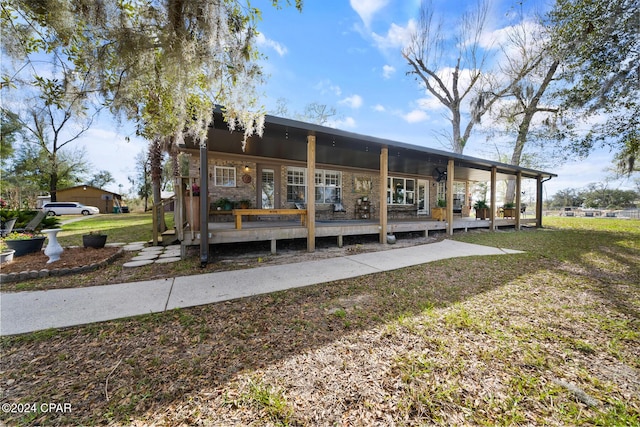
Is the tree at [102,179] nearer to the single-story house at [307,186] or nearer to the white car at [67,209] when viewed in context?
the white car at [67,209]

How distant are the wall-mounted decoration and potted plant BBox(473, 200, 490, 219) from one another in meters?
4.89

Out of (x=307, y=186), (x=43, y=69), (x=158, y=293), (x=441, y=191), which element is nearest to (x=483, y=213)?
(x=441, y=191)

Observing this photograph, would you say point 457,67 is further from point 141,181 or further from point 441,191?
point 141,181

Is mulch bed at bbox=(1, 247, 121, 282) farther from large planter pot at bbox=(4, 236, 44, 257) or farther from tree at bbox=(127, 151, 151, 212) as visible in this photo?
tree at bbox=(127, 151, 151, 212)

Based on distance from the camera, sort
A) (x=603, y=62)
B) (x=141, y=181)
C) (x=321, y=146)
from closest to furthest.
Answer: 1. (x=603, y=62)
2. (x=321, y=146)
3. (x=141, y=181)

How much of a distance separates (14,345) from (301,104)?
72.0ft

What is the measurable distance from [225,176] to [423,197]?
1021 centimetres

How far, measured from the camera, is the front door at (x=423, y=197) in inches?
510

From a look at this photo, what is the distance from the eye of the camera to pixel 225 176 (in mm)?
8188

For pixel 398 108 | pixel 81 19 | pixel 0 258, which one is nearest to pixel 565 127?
pixel 398 108

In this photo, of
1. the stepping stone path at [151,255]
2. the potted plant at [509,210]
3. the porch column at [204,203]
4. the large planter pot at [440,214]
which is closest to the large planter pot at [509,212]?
the potted plant at [509,210]

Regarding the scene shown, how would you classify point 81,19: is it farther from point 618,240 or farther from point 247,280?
point 618,240

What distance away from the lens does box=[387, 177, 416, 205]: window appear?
11.9 meters

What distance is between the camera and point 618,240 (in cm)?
788
